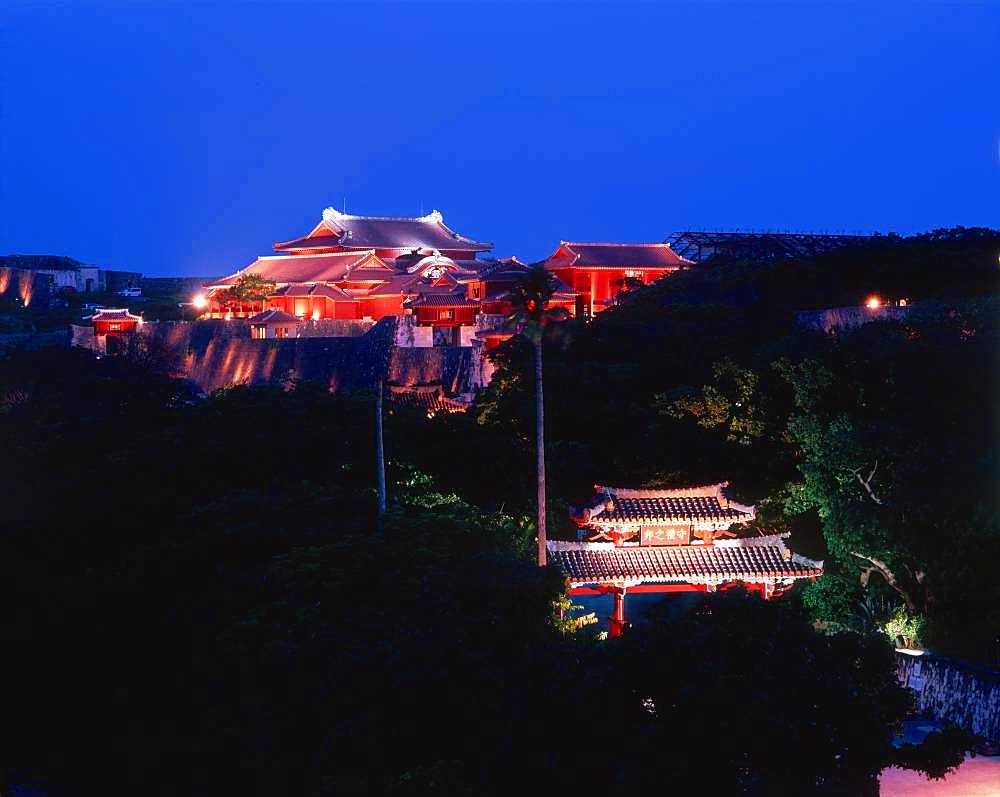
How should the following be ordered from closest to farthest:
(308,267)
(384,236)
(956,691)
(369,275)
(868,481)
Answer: (956,691), (868,481), (369,275), (308,267), (384,236)

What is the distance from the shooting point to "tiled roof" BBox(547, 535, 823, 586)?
15523 millimetres

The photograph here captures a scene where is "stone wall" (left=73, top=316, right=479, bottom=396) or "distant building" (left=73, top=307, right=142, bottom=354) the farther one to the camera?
"distant building" (left=73, top=307, right=142, bottom=354)

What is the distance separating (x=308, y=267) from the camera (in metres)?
44.7

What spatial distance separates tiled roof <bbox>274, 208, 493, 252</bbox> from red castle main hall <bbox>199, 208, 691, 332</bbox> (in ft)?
0.24

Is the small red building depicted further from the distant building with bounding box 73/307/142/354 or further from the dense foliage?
the dense foliage

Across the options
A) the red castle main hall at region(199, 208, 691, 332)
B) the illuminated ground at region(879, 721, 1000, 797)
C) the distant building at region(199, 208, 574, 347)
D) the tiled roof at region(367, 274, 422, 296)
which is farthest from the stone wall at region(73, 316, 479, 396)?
the illuminated ground at region(879, 721, 1000, 797)

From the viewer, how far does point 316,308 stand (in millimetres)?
42000

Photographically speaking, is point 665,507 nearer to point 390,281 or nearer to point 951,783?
point 951,783

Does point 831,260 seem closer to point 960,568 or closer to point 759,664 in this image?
point 960,568

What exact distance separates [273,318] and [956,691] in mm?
28526

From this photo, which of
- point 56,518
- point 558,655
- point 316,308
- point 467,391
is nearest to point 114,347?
point 316,308

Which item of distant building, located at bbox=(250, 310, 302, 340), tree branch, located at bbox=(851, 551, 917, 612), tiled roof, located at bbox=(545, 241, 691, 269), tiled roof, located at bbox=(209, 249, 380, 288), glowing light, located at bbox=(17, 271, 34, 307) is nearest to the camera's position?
tree branch, located at bbox=(851, 551, 917, 612)

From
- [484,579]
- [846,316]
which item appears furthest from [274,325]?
[484,579]

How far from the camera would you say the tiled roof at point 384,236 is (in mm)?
47406
